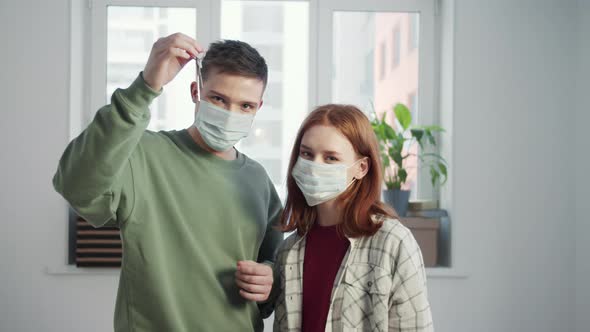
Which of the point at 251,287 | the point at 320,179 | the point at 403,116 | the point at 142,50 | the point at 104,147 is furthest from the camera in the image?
the point at 142,50

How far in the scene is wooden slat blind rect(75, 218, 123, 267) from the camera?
241 centimetres

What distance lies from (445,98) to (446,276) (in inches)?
34.5

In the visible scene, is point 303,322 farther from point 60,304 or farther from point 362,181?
point 60,304

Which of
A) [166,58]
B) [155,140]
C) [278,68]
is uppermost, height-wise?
[278,68]

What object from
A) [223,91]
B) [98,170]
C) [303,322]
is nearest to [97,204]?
[98,170]

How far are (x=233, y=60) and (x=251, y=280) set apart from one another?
0.49 m

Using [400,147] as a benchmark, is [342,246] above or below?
below

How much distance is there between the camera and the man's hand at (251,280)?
1.13 meters

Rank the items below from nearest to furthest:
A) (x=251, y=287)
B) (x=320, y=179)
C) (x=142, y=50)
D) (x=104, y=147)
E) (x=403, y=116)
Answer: (x=104, y=147)
(x=251, y=287)
(x=320, y=179)
(x=403, y=116)
(x=142, y=50)

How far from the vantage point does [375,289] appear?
1216mm

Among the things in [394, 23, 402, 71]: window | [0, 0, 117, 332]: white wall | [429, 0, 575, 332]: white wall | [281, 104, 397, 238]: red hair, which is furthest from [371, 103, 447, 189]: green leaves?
[0, 0, 117, 332]: white wall

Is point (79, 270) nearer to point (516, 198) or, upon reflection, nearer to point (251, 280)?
point (251, 280)

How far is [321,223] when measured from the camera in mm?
1372

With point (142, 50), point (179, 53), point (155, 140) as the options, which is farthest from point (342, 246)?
point (142, 50)
